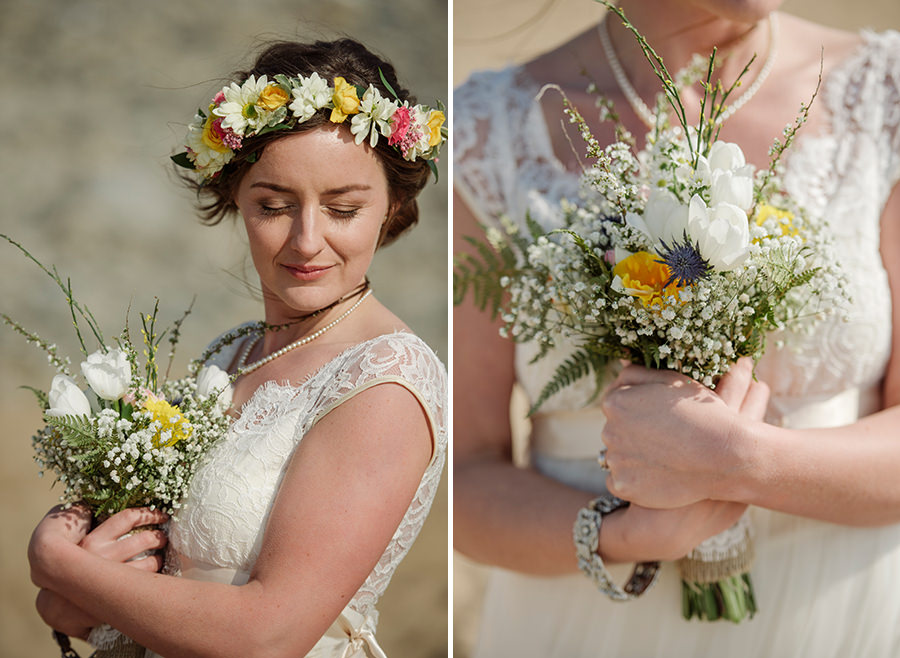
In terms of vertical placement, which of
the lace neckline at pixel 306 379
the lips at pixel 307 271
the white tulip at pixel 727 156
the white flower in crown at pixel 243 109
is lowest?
the lace neckline at pixel 306 379

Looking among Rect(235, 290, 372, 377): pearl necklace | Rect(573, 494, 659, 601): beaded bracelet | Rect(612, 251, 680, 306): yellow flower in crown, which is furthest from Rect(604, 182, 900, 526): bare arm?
Rect(235, 290, 372, 377): pearl necklace

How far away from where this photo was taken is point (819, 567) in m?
1.81

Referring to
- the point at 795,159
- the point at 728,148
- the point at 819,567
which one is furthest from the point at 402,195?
the point at 819,567

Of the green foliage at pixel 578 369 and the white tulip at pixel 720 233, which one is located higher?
the white tulip at pixel 720 233

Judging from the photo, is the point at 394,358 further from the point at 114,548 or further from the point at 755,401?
the point at 755,401

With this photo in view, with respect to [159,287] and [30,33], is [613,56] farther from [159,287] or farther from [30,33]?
[30,33]

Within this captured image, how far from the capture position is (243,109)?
1534 millimetres

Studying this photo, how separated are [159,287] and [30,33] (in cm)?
81

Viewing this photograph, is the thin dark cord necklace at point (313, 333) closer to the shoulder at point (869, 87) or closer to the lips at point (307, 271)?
the lips at point (307, 271)

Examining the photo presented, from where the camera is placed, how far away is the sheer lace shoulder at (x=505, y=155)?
6.48 feet

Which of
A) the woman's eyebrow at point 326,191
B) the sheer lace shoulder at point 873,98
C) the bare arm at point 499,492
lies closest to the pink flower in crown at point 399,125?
the woman's eyebrow at point 326,191

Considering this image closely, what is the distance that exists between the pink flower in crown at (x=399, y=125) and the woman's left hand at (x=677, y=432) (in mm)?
629

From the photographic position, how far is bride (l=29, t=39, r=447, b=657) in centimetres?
137

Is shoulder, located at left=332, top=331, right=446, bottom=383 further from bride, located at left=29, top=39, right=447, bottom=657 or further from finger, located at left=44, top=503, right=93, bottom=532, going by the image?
finger, located at left=44, top=503, right=93, bottom=532
